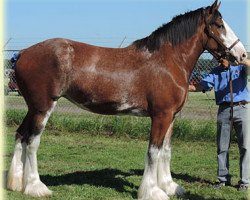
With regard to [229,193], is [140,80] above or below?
above

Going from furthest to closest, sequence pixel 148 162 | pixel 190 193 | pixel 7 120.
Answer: pixel 7 120, pixel 190 193, pixel 148 162

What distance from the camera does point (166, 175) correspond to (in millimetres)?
6258

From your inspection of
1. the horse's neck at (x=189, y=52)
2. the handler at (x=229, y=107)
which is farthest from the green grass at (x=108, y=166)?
the horse's neck at (x=189, y=52)

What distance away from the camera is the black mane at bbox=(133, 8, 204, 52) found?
19.7ft

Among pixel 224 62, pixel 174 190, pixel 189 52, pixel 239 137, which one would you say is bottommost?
pixel 174 190

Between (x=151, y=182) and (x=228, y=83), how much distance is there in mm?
1855

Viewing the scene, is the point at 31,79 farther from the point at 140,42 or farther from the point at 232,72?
the point at 232,72

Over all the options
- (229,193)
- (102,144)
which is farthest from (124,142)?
(229,193)

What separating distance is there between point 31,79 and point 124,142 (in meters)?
4.75

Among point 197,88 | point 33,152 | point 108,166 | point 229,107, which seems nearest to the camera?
point 33,152

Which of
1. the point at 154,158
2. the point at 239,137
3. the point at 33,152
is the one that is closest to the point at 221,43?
the point at 239,137

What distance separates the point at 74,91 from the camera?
19.1ft

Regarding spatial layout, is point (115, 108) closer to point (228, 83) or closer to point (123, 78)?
point (123, 78)

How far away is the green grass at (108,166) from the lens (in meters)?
6.14
